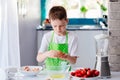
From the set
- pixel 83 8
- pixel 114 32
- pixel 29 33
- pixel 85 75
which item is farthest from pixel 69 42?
pixel 83 8

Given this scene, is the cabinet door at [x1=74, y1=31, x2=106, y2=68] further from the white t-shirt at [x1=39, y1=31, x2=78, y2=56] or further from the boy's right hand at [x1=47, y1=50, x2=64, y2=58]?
the boy's right hand at [x1=47, y1=50, x2=64, y2=58]

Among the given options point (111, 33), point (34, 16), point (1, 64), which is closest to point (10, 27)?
point (1, 64)

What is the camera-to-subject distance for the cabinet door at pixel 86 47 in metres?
4.30

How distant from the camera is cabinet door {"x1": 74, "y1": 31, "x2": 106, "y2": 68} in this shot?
430cm

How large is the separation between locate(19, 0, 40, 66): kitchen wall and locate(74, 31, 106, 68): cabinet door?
2.08ft

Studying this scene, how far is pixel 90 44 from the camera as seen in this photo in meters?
4.31

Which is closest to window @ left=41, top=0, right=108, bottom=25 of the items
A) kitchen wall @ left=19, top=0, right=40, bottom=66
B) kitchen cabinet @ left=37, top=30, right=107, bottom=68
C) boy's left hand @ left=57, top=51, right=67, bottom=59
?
kitchen wall @ left=19, top=0, right=40, bottom=66

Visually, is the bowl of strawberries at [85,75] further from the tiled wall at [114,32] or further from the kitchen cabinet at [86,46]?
the kitchen cabinet at [86,46]

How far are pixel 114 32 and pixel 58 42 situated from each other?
41.6 inches

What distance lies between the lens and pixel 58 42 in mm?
2389

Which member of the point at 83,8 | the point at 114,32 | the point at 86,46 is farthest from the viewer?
the point at 83,8

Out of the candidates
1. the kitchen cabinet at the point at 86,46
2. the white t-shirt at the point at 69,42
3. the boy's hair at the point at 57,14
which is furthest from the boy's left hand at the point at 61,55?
the kitchen cabinet at the point at 86,46

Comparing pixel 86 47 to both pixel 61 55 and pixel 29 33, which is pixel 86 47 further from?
pixel 61 55

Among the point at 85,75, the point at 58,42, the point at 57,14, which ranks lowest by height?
the point at 85,75
